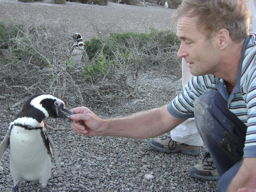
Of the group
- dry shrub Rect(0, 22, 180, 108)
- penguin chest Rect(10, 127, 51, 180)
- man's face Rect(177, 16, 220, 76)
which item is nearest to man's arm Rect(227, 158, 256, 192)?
man's face Rect(177, 16, 220, 76)

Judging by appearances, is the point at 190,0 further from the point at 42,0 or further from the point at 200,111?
the point at 42,0

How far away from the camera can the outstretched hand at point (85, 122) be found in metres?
2.28

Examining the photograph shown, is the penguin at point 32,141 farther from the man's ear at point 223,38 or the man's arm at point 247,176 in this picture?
the man's arm at point 247,176

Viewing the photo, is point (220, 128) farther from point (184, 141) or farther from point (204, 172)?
point (184, 141)

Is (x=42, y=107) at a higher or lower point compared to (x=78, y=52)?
higher

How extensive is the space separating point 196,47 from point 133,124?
637mm

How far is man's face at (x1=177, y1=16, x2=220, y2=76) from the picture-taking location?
1893mm

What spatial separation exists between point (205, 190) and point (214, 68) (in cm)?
105

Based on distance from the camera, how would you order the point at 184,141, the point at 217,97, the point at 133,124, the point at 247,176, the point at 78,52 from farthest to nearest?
the point at 78,52 < the point at 184,141 < the point at 133,124 < the point at 217,97 < the point at 247,176

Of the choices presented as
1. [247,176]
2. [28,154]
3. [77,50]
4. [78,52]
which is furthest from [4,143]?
[77,50]

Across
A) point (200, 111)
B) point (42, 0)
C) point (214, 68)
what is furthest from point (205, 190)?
point (42, 0)

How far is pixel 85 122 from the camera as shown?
7.56 ft

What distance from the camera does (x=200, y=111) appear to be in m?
2.25

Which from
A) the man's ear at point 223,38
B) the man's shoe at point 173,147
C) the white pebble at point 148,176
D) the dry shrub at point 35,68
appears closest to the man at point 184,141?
the man's shoe at point 173,147
